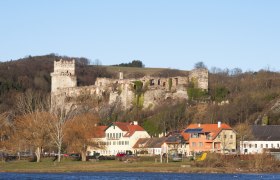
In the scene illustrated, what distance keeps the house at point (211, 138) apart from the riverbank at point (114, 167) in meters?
18.5

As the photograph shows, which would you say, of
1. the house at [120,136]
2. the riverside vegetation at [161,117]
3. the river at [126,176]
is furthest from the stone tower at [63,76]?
the river at [126,176]

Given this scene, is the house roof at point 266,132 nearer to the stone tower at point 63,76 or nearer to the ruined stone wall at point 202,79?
the ruined stone wall at point 202,79

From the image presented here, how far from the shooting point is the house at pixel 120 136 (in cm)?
11112

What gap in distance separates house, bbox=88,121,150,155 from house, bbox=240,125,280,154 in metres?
16.6

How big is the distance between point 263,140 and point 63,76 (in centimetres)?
5765

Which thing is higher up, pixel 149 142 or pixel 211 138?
pixel 211 138

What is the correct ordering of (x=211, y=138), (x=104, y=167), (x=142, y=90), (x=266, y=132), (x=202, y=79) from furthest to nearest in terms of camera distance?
(x=142, y=90), (x=202, y=79), (x=266, y=132), (x=211, y=138), (x=104, y=167)

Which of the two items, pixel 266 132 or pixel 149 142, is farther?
pixel 149 142

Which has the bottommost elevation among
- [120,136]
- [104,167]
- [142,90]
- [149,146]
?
[104,167]

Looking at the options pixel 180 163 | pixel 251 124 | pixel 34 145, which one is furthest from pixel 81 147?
pixel 251 124

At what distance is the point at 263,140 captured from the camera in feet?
336

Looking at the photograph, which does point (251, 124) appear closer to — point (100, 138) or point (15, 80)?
point (100, 138)

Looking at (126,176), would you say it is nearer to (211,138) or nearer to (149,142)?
(211,138)

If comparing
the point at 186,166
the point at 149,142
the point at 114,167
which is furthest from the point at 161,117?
the point at 186,166
